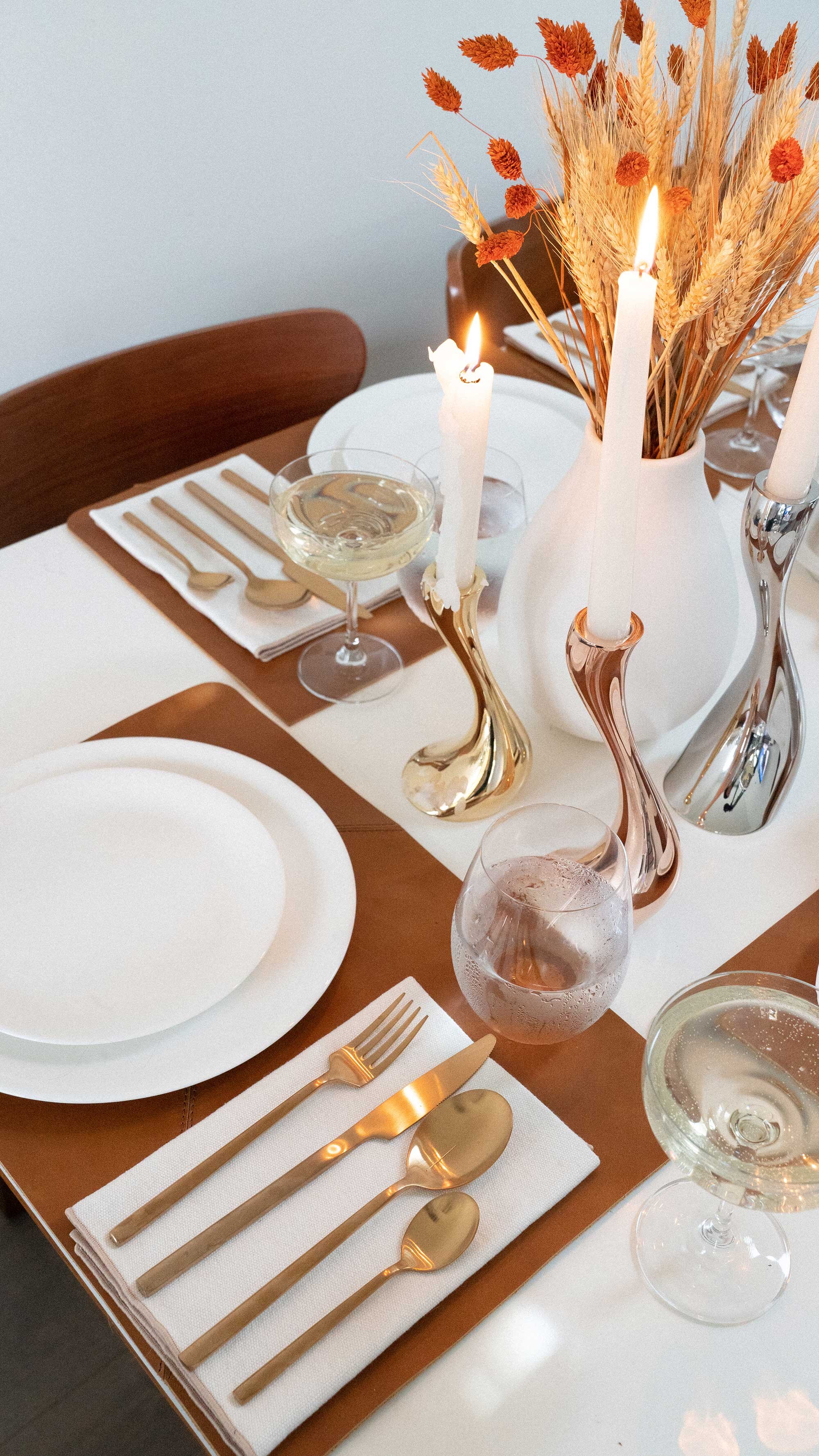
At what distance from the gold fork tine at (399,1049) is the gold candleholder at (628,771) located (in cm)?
14

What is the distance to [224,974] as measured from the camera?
0.62m

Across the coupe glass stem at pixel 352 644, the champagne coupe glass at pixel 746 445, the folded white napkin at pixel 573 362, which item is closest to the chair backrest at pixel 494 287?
the folded white napkin at pixel 573 362

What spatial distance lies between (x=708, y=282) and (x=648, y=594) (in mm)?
199

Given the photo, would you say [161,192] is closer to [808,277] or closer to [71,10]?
[71,10]

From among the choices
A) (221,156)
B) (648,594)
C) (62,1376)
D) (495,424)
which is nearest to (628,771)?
(648,594)

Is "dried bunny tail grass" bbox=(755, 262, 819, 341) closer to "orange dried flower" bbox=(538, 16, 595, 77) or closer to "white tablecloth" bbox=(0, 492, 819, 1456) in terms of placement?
"orange dried flower" bbox=(538, 16, 595, 77)

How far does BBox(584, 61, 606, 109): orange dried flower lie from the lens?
62cm

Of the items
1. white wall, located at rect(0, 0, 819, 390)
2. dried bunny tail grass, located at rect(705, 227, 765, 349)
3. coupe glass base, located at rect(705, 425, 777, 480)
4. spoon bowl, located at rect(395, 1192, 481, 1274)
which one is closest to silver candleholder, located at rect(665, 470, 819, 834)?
dried bunny tail grass, located at rect(705, 227, 765, 349)

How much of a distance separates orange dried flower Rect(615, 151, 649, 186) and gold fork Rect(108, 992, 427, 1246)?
0.44m

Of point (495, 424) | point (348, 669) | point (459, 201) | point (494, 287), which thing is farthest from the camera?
point (494, 287)

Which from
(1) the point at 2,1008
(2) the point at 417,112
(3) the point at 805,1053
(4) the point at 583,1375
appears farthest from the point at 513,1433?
(2) the point at 417,112

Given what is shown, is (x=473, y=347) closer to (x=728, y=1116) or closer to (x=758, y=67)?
(x=758, y=67)

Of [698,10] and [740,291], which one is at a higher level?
[698,10]

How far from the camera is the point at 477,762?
768 millimetres
